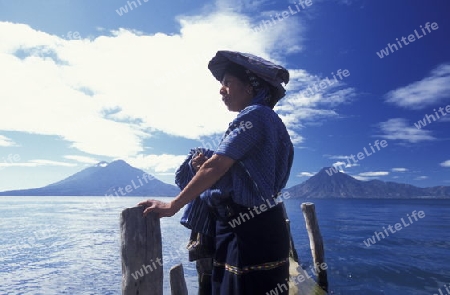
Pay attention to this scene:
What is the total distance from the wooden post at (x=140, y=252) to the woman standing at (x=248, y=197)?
0.62 ft

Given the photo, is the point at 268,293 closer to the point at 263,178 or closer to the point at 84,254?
the point at 263,178

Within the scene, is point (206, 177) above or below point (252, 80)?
below

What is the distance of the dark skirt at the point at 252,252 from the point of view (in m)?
2.36

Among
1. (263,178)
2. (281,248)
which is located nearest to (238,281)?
(281,248)

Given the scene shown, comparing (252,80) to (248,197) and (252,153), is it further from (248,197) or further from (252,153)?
(248,197)

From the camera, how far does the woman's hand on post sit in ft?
7.70

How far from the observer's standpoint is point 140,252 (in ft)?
8.95

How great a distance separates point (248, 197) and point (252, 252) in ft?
1.46

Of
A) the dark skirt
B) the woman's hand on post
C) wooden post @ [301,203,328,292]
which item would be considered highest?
the woman's hand on post

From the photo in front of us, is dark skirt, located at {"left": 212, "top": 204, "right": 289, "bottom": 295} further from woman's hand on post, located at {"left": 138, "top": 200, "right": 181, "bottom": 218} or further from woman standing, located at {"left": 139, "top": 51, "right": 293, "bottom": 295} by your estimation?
woman's hand on post, located at {"left": 138, "top": 200, "right": 181, "bottom": 218}

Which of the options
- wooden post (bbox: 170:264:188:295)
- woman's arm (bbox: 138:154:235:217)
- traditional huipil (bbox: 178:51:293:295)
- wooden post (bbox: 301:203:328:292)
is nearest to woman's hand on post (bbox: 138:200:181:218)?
woman's arm (bbox: 138:154:235:217)

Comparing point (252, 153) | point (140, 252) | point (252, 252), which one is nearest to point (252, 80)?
point (252, 153)

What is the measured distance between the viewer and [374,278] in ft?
66.7

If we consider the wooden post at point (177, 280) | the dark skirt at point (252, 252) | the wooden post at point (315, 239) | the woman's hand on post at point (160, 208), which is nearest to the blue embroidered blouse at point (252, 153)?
the dark skirt at point (252, 252)
